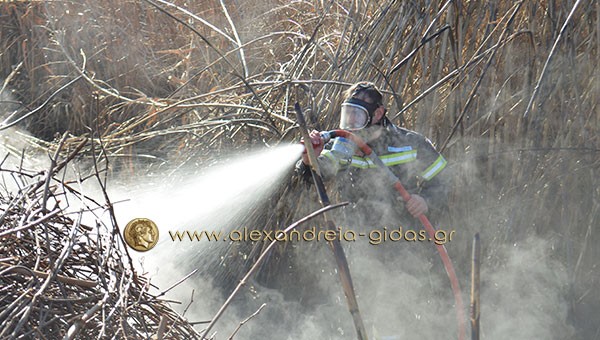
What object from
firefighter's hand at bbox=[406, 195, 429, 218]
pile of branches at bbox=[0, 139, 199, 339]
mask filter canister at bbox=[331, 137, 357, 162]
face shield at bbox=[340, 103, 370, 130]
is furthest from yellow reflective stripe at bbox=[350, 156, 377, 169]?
pile of branches at bbox=[0, 139, 199, 339]

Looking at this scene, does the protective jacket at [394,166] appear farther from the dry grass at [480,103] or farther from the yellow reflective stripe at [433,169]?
the dry grass at [480,103]

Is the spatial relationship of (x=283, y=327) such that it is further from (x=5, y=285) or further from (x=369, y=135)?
(x=5, y=285)

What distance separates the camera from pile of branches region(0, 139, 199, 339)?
290cm

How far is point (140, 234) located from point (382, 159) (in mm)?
1644

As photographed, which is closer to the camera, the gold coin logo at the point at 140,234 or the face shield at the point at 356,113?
the gold coin logo at the point at 140,234

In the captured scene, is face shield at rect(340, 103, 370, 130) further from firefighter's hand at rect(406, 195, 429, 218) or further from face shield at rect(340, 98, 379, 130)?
firefighter's hand at rect(406, 195, 429, 218)

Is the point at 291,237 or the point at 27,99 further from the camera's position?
the point at 27,99

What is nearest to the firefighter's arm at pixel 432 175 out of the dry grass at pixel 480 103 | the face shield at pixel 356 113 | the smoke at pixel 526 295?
the dry grass at pixel 480 103

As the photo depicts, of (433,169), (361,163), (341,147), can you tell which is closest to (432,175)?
(433,169)

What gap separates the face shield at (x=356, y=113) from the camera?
476 cm

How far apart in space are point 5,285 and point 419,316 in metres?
3.66

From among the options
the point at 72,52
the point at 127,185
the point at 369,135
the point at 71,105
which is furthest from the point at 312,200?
the point at 72,52

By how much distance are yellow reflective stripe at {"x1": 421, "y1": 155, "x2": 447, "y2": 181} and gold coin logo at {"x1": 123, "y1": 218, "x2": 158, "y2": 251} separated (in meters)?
1.81

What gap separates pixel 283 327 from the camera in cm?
592
